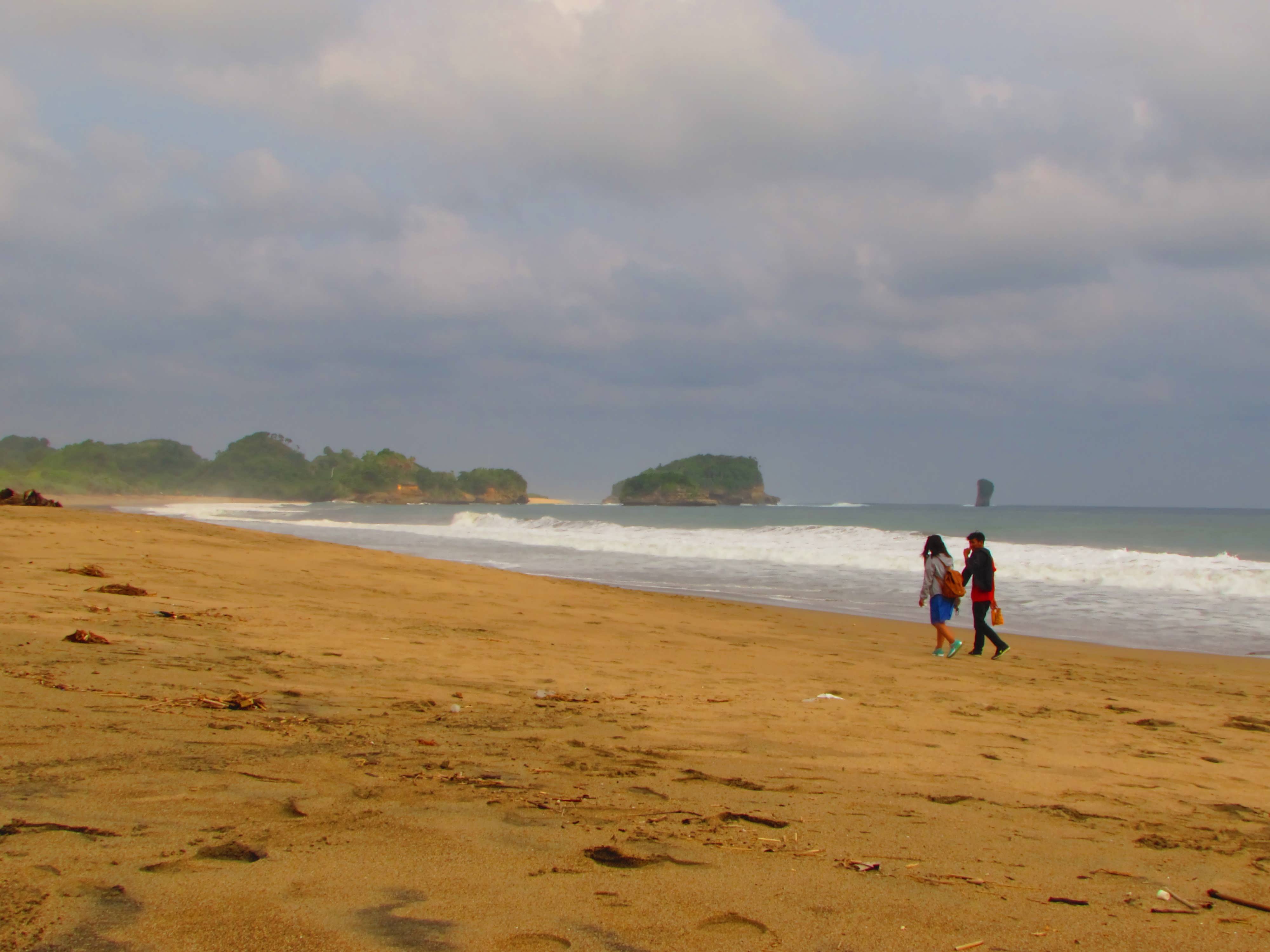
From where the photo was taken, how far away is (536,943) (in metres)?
2.26

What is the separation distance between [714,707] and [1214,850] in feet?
9.68

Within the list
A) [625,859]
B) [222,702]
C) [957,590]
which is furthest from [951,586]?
[625,859]

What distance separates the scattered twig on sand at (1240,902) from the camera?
9.56 ft

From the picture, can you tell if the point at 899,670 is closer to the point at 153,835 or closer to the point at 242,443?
the point at 153,835

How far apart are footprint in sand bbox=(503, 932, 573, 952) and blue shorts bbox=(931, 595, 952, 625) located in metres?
8.80

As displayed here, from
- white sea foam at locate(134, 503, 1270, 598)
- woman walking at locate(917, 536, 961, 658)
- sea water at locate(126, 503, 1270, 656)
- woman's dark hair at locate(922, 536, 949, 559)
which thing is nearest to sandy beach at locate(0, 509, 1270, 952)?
woman walking at locate(917, 536, 961, 658)

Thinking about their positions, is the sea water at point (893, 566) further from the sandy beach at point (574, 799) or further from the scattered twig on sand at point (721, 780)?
the scattered twig on sand at point (721, 780)

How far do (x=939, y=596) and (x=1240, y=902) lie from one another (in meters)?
7.53

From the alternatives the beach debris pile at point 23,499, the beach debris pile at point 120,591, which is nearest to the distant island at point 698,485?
the beach debris pile at point 23,499

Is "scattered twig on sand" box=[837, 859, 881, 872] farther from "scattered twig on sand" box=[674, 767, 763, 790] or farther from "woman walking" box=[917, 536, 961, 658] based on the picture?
"woman walking" box=[917, 536, 961, 658]

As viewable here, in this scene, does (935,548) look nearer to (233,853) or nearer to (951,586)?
(951,586)

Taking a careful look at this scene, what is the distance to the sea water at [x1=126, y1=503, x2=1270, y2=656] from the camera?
14.5 meters

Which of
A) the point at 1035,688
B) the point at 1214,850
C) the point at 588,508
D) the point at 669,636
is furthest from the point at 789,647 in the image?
the point at 588,508

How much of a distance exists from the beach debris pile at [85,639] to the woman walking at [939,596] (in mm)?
8025
